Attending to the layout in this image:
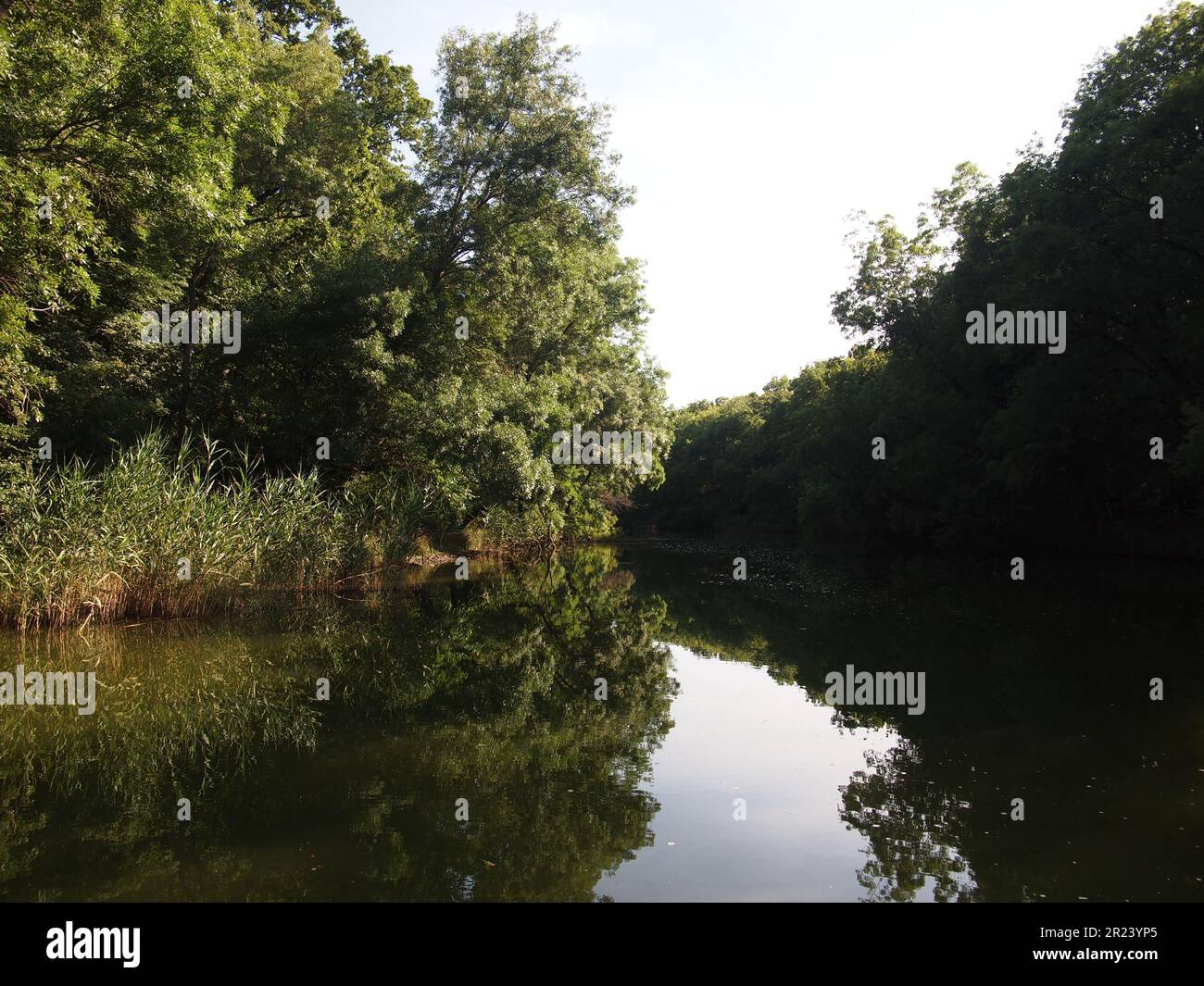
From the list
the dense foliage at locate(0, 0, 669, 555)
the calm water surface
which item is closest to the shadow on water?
the calm water surface

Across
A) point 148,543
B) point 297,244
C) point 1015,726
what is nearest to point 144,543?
point 148,543

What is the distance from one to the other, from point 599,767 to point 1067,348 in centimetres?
2314

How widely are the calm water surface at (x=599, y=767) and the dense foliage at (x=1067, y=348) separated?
493 inches

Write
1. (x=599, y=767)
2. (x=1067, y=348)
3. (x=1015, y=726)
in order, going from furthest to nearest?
(x=1067, y=348) < (x=1015, y=726) < (x=599, y=767)

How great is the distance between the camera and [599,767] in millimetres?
6230

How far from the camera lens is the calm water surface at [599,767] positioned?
433 centimetres

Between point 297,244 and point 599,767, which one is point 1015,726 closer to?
point 599,767

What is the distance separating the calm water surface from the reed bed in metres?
0.56

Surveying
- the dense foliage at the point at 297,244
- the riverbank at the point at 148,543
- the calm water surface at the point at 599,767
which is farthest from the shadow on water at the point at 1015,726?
the dense foliage at the point at 297,244

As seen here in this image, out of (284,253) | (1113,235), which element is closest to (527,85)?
(284,253)

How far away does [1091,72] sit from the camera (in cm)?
2431

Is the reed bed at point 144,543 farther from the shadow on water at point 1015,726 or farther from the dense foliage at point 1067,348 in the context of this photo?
the dense foliage at point 1067,348

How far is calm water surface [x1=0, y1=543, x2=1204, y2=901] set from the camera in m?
4.33
